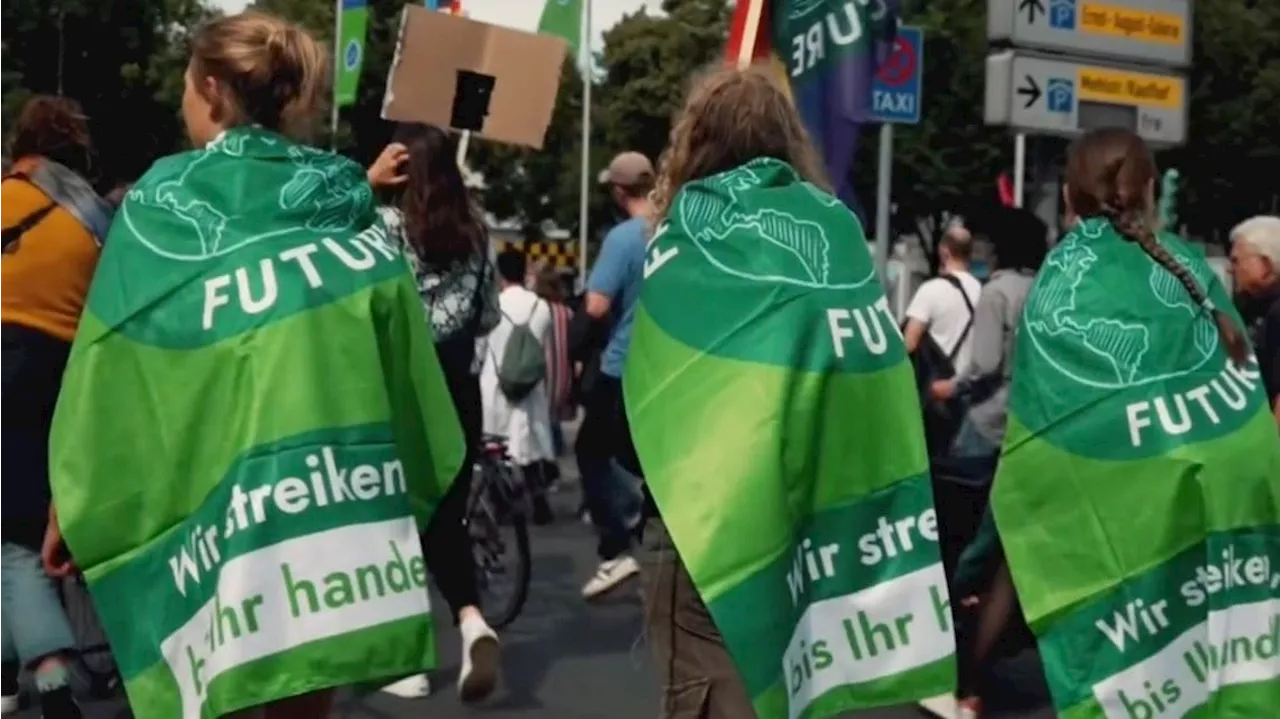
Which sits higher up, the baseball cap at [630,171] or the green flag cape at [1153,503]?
the baseball cap at [630,171]

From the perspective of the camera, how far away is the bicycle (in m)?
8.54

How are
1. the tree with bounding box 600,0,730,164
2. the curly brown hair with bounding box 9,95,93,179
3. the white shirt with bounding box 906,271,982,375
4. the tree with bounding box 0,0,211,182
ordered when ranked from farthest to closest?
1. the tree with bounding box 600,0,730,164
2. the tree with bounding box 0,0,211,182
3. the white shirt with bounding box 906,271,982,375
4. the curly brown hair with bounding box 9,95,93,179

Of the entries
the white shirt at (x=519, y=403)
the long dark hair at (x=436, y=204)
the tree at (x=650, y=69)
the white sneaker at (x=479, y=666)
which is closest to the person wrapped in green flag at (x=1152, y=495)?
the white sneaker at (x=479, y=666)

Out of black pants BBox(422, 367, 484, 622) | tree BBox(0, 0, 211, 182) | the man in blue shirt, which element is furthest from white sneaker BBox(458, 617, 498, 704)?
tree BBox(0, 0, 211, 182)

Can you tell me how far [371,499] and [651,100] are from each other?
54902mm

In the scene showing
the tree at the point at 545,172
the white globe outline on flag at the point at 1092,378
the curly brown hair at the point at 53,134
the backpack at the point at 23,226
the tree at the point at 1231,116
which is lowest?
the tree at the point at 545,172

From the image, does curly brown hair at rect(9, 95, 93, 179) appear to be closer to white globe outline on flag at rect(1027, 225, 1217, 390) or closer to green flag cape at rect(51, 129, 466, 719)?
green flag cape at rect(51, 129, 466, 719)

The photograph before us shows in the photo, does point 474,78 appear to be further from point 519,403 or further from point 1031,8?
point 519,403

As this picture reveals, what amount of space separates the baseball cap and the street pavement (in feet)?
5.67

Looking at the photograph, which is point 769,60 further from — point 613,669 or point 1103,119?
point 1103,119

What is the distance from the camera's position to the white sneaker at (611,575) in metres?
9.01

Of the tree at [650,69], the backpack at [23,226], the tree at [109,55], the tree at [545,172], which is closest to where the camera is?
the backpack at [23,226]

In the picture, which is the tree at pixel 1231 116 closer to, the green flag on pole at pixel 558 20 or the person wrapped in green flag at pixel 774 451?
the green flag on pole at pixel 558 20

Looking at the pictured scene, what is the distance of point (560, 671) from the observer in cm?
766
